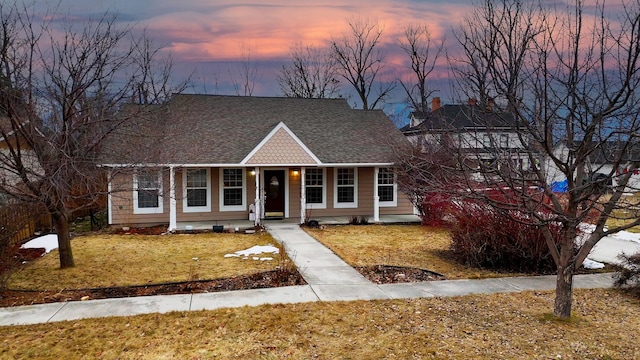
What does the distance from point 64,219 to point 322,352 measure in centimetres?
637

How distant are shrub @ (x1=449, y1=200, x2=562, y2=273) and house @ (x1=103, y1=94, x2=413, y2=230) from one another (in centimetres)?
688

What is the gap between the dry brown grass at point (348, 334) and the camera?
5.26 meters

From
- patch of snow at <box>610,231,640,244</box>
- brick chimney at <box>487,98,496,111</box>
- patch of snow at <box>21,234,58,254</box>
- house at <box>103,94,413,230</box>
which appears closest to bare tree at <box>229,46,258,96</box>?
house at <box>103,94,413,230</box>

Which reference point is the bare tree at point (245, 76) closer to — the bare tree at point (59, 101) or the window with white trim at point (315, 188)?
the window with white trim at point (315, 188)

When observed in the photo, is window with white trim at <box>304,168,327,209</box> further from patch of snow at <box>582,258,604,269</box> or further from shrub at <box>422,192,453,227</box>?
patch of snow at <box>582,258,604,269</box>

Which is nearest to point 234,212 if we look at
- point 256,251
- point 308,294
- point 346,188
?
point 346,188

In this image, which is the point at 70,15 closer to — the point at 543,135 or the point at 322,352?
the point at 322,352

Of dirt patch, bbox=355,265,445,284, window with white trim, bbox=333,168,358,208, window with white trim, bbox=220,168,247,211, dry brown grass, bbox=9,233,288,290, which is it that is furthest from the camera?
window with white trim, bbox=333,168,358,208

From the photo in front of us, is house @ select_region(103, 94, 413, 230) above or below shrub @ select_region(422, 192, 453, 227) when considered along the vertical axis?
above

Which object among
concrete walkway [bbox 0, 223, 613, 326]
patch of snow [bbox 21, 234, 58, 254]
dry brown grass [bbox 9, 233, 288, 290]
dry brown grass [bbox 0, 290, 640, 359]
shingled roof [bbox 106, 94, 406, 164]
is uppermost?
shingled roof [bbox 106, 94, 406, 164]

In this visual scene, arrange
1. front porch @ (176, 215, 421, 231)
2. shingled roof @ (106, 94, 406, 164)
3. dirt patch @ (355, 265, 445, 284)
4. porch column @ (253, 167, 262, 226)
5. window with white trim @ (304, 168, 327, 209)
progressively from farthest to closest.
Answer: window with white trim @ (304, 168, 327, 209)
shingled roof @ (106, 94, 406, 164)
porch column @ (253, 167, 262, 226)
front porch @ (176, 215, 421, 231)
dirt patch @ (355, 265, 445, 284)

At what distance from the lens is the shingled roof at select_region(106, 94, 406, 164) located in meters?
15.6

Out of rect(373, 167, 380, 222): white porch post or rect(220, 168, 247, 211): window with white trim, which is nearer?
rect(220, 168, 247, 211): window with white trim

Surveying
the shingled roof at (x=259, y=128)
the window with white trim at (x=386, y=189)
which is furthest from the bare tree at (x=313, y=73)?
the window with white trim at (x=386, y=189)
